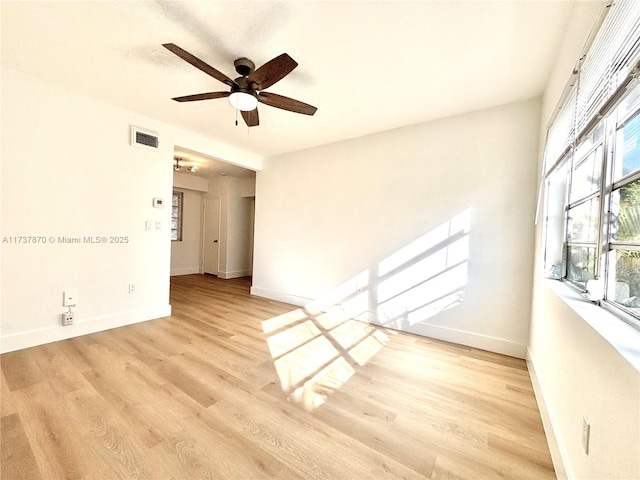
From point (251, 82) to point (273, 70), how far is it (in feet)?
0.91

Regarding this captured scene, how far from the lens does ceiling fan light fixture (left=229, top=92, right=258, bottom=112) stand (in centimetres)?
198

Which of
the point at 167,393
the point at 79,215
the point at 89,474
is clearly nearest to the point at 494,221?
the point at 167,393

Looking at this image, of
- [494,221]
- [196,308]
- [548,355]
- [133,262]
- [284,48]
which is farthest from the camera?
[196,308]

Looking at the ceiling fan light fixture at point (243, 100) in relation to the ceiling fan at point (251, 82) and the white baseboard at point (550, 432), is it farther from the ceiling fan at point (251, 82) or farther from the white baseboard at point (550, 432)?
the white baseboard at point (550, 432)

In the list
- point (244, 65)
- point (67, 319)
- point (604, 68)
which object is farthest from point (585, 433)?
point (67, 319)

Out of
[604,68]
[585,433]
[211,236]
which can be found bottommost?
[585,433]

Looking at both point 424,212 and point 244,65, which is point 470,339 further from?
point 244,65

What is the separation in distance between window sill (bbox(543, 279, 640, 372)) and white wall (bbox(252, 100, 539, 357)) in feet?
3.98

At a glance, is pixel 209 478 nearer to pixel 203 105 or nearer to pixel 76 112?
pixel 203 105

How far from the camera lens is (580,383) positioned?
44.6 inches

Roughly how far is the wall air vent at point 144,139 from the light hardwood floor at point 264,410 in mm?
2270

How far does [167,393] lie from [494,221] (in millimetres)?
3298

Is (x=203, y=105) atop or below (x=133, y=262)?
atop

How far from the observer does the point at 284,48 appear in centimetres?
187
